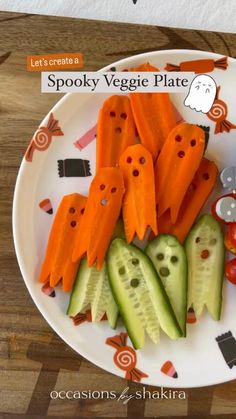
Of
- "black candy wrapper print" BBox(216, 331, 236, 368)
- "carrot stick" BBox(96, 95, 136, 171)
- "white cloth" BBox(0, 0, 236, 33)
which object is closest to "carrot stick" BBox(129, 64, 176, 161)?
"carrot stick" BBox(96, 95, 136, 171)

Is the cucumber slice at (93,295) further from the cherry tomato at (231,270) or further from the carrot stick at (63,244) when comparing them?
the cherry tomato at (231,270)

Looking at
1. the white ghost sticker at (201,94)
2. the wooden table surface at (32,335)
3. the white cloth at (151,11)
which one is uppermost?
the white cloth at (151,11)

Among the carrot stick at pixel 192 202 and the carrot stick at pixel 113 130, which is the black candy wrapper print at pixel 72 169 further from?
the carrot stick at pixel 192 202

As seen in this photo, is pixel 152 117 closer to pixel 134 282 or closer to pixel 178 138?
pixel 178 138

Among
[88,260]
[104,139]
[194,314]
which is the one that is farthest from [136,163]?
[194,314]

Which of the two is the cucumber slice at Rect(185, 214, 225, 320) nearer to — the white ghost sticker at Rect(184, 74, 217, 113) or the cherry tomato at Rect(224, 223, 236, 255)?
the cherry tomato at Rect(224, 223, 236, 255)

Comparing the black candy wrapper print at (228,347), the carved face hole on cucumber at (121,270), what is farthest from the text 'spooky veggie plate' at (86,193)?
the carved face hole on cucumber at (121,270)

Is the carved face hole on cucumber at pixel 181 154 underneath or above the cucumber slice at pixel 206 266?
above

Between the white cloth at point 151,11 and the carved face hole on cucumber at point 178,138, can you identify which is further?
the white cloth at point 151,11
